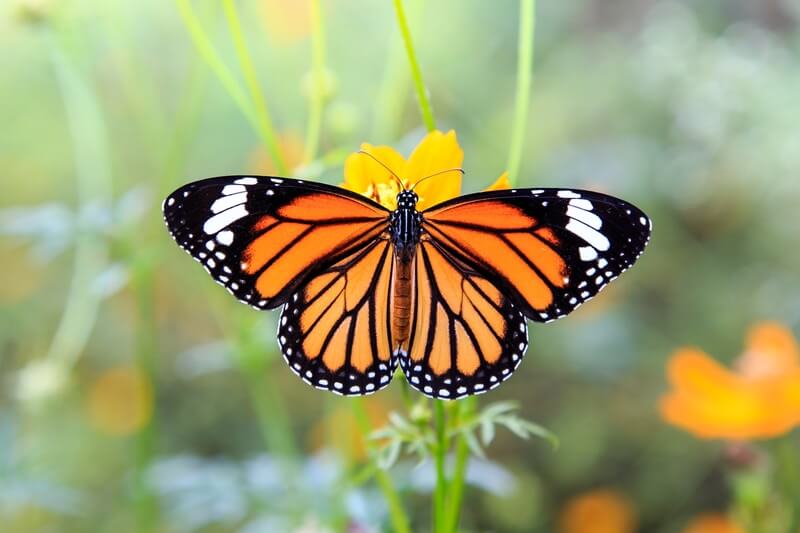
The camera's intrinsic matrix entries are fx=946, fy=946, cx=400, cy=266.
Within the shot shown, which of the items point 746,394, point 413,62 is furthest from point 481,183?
point 413,62

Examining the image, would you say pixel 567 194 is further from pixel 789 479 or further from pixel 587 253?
pixel 789 479

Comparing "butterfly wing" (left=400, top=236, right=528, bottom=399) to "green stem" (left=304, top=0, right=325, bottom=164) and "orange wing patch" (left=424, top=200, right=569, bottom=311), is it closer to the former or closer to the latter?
"orange wing patch" (left=424, top=200, right=569, bottom=311)

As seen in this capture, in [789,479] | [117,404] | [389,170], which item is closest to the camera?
[389,170]

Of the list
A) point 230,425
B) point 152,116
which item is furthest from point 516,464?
point 152,116

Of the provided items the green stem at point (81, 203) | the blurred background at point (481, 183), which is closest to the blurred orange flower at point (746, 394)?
the blurred background at point (481, 183)

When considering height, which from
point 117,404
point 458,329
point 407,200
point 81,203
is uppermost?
Answer: point 81,203

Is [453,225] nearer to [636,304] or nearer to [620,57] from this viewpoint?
[636,304]

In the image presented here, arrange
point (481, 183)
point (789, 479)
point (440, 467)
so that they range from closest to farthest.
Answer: point (440, 467)
point (789, 479)
point (481, 183)
